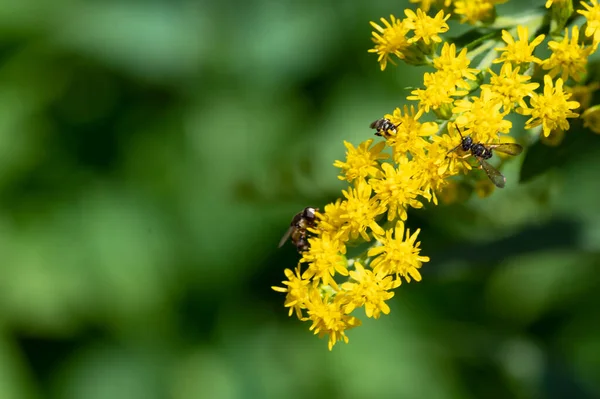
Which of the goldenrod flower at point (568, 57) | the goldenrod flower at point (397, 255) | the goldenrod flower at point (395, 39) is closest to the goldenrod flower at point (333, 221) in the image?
the goldenrod flower at point (397, 255)

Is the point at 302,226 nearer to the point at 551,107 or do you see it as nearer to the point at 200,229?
the point at 551,107

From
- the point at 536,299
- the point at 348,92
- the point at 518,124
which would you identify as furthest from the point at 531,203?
the point at 348,92

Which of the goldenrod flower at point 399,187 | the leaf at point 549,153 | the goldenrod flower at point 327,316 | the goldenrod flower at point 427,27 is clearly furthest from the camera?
the leaf at point 549,153

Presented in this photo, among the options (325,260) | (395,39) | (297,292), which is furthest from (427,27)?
(297,292)

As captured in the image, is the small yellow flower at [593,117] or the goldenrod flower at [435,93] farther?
the small yellow flower at [593,117]

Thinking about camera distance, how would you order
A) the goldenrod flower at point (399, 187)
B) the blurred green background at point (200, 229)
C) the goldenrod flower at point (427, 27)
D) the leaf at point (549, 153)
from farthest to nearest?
the blurred green background at point (200, 229), the leaf at point (549, 153), the goldenrod flower at point (427, 27), the goldenrod flower at point (399, 187)

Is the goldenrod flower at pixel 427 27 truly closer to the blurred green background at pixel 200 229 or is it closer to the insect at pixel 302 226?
the insect at pixel 302 226
